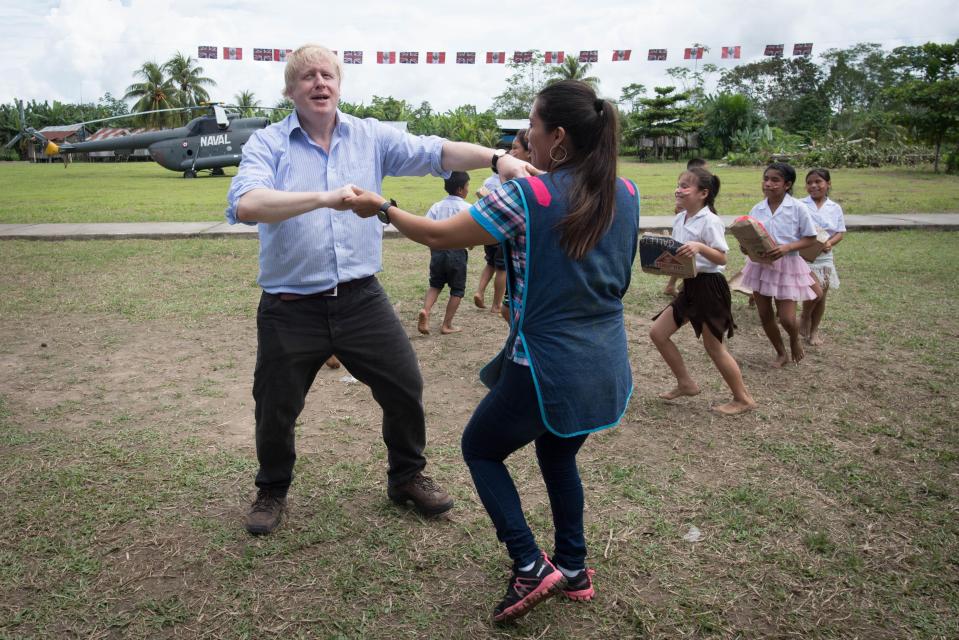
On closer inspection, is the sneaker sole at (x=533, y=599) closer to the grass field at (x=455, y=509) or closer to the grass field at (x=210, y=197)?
the grass field at (x=455, y=509)

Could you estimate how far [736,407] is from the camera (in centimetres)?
477

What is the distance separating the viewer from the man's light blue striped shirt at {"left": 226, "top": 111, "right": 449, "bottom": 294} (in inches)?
119

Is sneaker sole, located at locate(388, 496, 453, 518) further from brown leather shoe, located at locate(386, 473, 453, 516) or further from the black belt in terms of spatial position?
the black belt

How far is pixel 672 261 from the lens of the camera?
14.2ft

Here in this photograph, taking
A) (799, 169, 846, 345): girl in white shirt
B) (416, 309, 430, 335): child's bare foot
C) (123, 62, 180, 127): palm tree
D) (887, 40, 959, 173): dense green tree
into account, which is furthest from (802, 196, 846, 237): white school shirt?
(123, 62, 180, 127): palm tree

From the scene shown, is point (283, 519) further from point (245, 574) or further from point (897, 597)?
point (897, 597)

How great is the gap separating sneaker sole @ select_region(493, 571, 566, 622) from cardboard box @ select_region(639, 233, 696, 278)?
87.6 inches

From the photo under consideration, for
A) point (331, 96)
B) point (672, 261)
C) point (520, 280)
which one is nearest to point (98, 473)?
point (331, 96)

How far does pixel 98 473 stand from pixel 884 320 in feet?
22.1

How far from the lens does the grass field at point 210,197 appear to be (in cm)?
1527

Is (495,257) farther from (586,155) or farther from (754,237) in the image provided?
(586,155)

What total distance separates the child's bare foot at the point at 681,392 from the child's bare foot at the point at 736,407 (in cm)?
20

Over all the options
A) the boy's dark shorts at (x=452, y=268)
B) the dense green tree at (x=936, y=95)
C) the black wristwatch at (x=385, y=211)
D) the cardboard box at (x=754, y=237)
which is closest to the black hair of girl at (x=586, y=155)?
the black wristwatch at (x=385, y=211)

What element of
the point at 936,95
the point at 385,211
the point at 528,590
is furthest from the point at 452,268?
the point at 936,95
